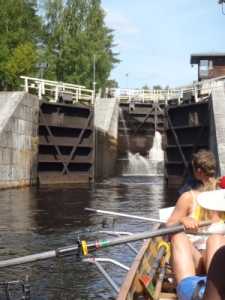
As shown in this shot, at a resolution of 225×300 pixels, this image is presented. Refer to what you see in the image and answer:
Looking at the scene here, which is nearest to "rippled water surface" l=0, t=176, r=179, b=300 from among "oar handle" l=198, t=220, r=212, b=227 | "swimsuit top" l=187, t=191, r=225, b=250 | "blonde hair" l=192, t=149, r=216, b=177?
"swimsuit top" l=187, t=191, r=225, b=250

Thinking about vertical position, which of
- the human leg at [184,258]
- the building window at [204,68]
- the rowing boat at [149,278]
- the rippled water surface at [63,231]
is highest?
the building window at [204,68]

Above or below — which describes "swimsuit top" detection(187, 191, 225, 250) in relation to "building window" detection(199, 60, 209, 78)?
below

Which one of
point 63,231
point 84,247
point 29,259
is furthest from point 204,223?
point 63,231

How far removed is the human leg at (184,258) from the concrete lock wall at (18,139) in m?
14.8

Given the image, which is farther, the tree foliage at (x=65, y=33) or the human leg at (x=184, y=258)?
the tree foliage at (x=65, y=33)

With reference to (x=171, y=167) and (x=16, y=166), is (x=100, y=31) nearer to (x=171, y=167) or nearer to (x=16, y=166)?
(x=171, y=167)

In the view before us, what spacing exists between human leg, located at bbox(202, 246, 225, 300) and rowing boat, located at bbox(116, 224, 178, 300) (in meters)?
1.30

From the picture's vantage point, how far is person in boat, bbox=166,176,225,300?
12.8 feet

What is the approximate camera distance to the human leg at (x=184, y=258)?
3.93 metres

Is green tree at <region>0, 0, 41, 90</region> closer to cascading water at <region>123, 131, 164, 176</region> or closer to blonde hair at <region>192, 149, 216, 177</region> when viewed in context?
cascading water at <region>123, 131, 164, 176</region>

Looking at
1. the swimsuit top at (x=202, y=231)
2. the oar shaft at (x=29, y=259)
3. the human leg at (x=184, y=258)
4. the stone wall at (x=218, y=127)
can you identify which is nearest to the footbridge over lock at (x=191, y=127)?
the stone wall at (x=218, y=127)

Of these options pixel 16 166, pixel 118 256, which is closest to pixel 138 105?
pixel 16 166

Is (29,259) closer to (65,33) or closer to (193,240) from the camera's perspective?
(193,240)

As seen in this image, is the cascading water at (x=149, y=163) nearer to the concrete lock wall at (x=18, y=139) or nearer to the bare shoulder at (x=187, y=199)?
the concrete lock wall at (x=18, y=139)
